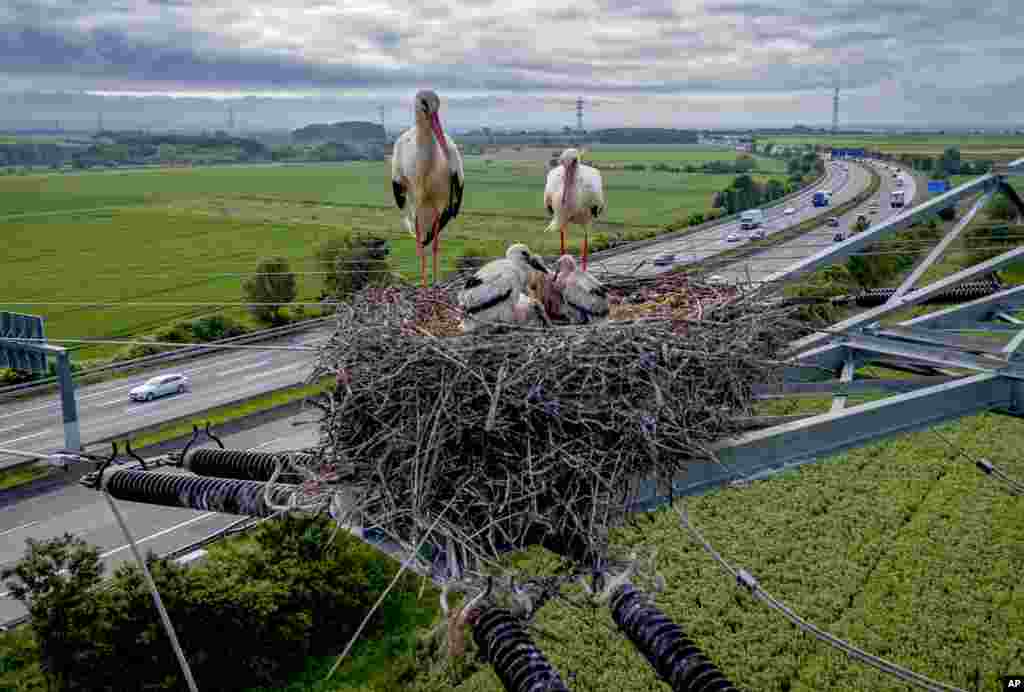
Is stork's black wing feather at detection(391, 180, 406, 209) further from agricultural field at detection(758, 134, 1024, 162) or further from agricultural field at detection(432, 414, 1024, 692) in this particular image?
agricultural field at detection(758, 134, 1024, 162)

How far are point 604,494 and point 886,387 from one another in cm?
302

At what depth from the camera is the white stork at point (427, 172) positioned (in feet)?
25.1

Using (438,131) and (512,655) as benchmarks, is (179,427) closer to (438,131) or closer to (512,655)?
(438,131)

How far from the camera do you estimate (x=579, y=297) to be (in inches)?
266

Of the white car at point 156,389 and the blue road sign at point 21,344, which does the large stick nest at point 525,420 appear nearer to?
the blue road sign at point 21,344

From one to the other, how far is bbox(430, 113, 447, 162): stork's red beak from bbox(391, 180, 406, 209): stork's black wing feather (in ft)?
2.59

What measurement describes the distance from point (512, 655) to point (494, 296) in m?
3.14

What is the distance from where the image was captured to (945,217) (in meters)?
44.0

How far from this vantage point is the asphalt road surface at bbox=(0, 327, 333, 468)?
22375mm

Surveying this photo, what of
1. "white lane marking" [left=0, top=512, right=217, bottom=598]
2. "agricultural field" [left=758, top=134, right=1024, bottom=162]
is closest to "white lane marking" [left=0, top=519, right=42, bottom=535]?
"white lane marking" [left=0, top=512, right=217, bottom=598]

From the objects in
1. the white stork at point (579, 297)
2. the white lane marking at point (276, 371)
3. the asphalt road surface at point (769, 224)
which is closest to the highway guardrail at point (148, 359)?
the white lane marking at point (276, 371)

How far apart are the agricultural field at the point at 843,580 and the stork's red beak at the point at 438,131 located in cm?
615

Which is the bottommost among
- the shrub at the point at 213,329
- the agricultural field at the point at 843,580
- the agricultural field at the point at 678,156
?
the agricultural field at the point at 843,580

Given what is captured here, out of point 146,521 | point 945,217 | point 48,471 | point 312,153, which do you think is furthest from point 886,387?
point 312,153
